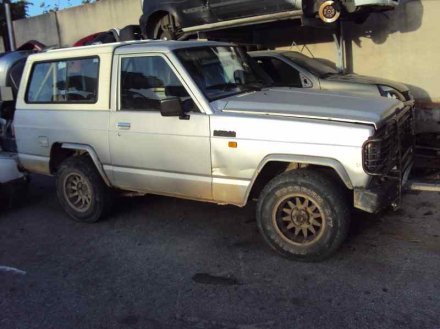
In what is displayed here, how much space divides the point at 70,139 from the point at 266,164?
7.66ft

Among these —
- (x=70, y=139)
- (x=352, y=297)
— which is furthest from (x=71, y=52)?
(x=352, y=297)

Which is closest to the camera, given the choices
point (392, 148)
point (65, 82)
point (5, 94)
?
point (392, 148)

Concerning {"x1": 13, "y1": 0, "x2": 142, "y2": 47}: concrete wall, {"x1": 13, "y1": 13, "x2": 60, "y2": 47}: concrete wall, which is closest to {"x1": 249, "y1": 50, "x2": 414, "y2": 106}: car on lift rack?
{"x1": 13, "y1": 0, "x2": 142, "y2": 47}: concrete wall

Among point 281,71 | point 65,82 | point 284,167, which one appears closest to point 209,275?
point 284,167

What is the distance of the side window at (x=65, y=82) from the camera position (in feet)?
17.1

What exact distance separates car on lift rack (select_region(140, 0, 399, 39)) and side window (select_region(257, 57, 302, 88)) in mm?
748

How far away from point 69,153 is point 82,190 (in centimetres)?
54

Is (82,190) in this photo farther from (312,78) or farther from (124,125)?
(312,78)

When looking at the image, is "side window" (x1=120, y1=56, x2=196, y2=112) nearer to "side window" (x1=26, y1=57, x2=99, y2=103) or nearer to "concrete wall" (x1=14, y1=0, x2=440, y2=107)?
"side window" (x1=26, y1=57, x2=99, y2=103)

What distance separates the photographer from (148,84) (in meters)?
4.83

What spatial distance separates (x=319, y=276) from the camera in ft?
12.8

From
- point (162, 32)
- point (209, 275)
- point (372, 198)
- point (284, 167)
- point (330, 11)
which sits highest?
point (330, 11)

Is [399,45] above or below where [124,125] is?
above

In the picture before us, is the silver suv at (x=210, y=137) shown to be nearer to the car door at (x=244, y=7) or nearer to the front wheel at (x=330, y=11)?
the car door at (x=244, y=7)
